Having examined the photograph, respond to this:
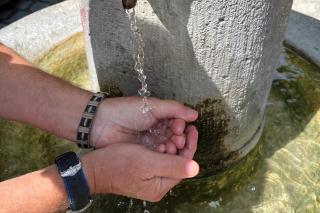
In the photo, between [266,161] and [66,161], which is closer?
[66,161]

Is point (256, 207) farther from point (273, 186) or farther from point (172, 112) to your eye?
point (172, 112)

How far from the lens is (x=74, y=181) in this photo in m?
1.73

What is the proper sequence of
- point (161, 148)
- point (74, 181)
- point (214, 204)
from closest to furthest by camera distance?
point (74, 181)
point (161, 148)
point (214, 204)

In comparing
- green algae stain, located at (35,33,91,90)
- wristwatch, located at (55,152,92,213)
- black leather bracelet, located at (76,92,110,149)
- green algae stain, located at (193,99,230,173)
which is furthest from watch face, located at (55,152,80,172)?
green algae stain, located at (35,33,91,90)

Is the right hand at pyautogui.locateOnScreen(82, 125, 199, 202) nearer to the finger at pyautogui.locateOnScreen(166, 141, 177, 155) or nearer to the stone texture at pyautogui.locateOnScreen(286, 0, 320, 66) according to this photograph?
the finger at pyautogui.locateOnScreen(166, 141, 177, 155)

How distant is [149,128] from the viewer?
2029 millimetres

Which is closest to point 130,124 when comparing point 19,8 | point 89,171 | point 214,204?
point 89,171

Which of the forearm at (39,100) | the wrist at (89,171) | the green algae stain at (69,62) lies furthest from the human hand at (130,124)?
the green algae stain at (69,62)

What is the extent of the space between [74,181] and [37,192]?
159 mm

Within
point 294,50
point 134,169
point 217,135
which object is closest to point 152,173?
point 134,169

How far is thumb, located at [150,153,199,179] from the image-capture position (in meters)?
1.77

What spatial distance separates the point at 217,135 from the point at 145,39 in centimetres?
63

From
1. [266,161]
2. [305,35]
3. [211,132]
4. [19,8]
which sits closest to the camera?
[211,132]

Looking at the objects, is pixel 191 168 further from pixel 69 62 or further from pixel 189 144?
pixel 69 62
